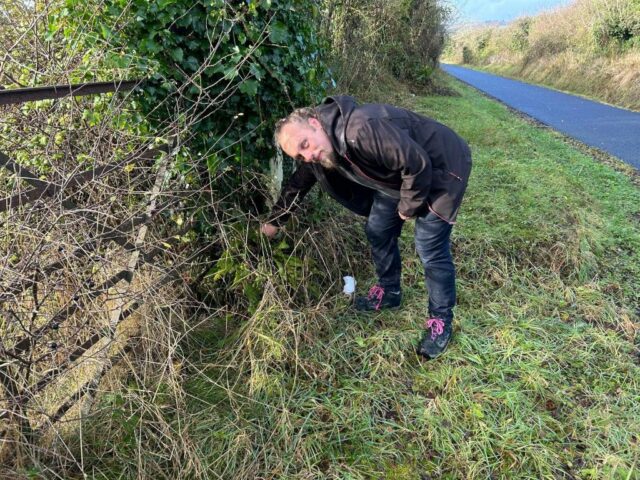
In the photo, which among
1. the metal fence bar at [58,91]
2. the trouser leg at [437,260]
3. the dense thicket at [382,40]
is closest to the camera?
the metal fence bar at [58,91]

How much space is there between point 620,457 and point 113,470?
247 centimetres

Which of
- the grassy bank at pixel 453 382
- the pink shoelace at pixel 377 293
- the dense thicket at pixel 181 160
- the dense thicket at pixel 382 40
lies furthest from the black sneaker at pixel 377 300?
the dense thicket at pixel 382 40

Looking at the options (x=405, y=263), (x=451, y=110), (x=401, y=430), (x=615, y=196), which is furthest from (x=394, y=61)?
(x=401, y=430)

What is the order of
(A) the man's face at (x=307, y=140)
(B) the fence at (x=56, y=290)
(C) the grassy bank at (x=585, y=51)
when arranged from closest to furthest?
(B) the fence at (x=56, y=290) < (A) the man's face at (x=307, y=140) < (C) the grassy bank at (x=585, y=51)

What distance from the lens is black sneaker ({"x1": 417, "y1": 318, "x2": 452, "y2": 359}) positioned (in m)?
2.77

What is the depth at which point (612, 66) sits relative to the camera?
14.1 m

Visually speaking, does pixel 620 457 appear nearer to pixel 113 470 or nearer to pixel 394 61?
pixel 113 470

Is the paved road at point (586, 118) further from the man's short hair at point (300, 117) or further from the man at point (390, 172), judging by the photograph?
the man's short hair at point (300, 117)

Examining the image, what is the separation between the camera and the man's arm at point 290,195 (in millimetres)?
2746

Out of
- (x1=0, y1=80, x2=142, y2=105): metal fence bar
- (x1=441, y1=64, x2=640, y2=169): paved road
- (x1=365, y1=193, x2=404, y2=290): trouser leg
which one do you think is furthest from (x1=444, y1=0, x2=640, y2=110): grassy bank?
(x1=0, y1=80, x2=142, y2=105): metal fence bar

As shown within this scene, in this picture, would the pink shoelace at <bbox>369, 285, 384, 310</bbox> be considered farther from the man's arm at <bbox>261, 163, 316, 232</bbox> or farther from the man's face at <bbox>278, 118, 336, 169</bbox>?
the man's face at <bbox>278, 118, 336, 169</bbox>

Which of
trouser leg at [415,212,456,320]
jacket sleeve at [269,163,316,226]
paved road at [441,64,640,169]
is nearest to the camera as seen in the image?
trouser leg at [415,212,456,320]

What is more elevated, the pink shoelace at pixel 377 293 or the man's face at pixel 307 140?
the man's face at pixel 307 140

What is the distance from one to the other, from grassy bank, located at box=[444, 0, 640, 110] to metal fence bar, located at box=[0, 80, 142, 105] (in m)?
13.4
